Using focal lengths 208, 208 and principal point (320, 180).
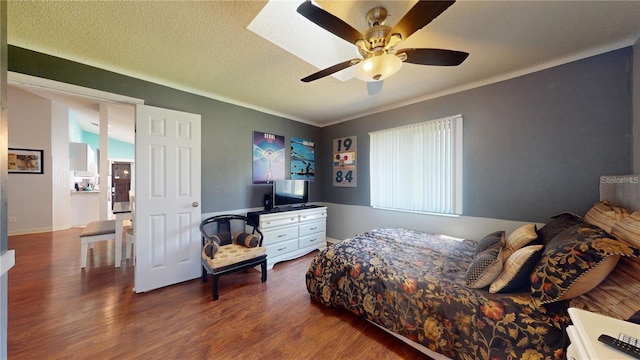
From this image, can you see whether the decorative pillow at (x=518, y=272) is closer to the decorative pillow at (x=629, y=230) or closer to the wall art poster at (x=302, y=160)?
the decorative pillow at (x=629, y=230)

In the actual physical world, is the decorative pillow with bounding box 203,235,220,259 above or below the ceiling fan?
below

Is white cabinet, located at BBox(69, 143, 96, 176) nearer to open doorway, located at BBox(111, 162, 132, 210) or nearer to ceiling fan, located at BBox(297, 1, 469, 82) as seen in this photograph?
open doorway, located at BBox(111, 162, 132, 210)

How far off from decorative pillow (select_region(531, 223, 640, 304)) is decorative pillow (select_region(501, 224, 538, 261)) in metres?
0.38

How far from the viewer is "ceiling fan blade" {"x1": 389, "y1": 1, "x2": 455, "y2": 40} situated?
3.37ft

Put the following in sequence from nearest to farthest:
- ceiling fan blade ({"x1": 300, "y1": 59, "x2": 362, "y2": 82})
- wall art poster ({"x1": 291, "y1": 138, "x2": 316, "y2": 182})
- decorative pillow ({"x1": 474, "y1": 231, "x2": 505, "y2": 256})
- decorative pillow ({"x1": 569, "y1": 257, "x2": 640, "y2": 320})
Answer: decorative pillow ({"x1": 569, "y1": 257, "x2": 640, "y2": 320}) → ceiling fan blade ({"x1": 300, "y1": 59, "x2": 362, "y2": 82}) → decorative pillow ({"x1": 474, "y1": 231, "x2": 505, "y2": 256}) → wall art poster ({"x1": 291, "y1": 138, "x2": 316, "y2": 182})

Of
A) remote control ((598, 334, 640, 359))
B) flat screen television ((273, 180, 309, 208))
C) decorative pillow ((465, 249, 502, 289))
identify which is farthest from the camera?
flat screen television ((273, 180, 309, 208))

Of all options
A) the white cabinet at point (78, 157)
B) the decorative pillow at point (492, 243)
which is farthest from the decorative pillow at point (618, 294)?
the white cabinet at point (78, 157)

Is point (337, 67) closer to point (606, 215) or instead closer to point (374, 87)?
point (374, 87)

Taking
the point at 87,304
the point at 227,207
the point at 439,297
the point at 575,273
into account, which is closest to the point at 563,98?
the point at 575,273

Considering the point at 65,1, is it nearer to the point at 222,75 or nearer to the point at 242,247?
the point at 222,75

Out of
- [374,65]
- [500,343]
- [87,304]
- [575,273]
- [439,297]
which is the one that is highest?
[374,65]

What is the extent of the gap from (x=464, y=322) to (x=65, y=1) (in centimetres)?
338

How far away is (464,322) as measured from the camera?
1322mm

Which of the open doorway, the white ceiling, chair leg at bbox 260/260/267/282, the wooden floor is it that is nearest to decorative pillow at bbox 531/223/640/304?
the wooden floor
